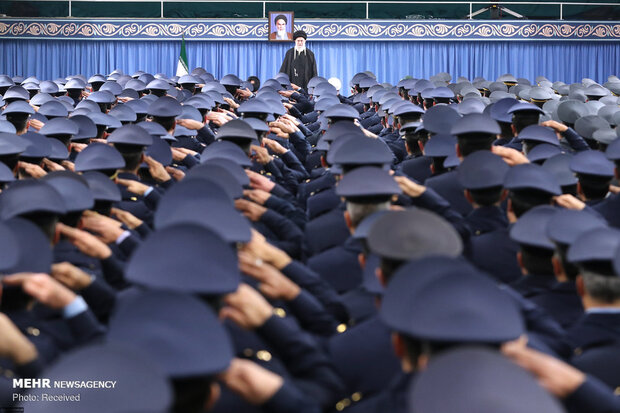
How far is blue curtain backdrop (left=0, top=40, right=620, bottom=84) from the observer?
15.4 m

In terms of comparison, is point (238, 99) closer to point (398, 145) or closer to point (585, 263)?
point (398, 145)

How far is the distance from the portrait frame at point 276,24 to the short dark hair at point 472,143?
402 inches

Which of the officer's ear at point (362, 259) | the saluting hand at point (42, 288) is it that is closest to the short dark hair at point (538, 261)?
the officer's ear at point (362, 259)

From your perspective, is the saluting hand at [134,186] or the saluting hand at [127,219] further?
the saluting hand at [134,186]

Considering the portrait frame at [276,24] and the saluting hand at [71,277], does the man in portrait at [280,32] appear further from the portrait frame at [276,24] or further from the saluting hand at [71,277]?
the saluting hand at [71,277]

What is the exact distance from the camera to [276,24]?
14938 millimetres

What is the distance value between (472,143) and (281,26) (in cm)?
1054

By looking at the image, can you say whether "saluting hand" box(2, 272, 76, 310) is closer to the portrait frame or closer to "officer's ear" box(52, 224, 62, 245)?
"officer's ear" box(52, 224, 62, 245)

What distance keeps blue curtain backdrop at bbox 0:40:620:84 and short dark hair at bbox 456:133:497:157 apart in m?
10.6

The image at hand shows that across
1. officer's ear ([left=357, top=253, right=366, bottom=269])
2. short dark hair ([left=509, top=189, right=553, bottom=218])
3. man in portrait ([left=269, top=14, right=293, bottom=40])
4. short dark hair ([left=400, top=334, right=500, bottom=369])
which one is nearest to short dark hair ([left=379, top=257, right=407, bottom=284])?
short dark hair ([left=400, top=334, right=500, bottom=369])

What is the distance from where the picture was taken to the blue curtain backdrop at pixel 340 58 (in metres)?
15.4

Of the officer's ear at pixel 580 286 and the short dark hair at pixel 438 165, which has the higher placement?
the short dark hair at pixel 438 165

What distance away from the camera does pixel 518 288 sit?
126 inches

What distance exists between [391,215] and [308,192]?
316 centimetres
